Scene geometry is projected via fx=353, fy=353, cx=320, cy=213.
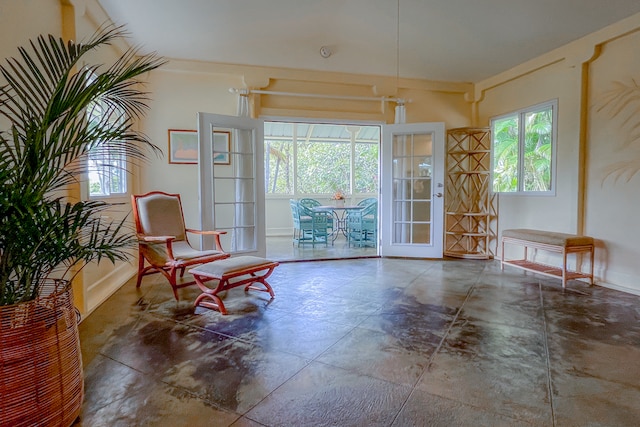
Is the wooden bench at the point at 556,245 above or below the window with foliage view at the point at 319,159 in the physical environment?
below

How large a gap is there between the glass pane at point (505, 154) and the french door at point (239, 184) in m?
3.31

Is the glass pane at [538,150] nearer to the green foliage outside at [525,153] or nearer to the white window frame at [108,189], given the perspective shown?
the green foliage outside at [525,153]

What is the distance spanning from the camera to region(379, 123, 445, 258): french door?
4.86m

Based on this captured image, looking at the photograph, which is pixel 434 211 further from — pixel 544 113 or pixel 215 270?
pixel 215 270

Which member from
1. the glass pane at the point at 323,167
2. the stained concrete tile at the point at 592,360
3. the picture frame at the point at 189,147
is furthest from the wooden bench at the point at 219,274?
the glass pane at the point at 323,167

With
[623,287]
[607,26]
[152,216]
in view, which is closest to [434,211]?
[623,287]

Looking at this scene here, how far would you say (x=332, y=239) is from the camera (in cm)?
687

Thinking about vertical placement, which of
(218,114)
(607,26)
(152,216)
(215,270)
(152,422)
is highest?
(607,26)

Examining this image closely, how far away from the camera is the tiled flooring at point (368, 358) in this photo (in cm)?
155

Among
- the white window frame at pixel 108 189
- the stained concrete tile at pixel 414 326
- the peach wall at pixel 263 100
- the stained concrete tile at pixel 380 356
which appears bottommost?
the stained concrete tile at pixel 380 356

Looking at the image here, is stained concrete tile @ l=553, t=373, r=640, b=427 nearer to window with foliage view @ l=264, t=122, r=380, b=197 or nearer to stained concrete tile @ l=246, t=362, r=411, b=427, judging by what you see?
stained concrete tile @ l=246, t=362, r=411, b=427

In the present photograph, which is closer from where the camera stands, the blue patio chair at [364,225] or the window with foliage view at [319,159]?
the blue patio chair at [364,225]

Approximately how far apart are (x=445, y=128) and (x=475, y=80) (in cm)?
88

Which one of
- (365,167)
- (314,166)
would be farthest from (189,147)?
(365,167)
